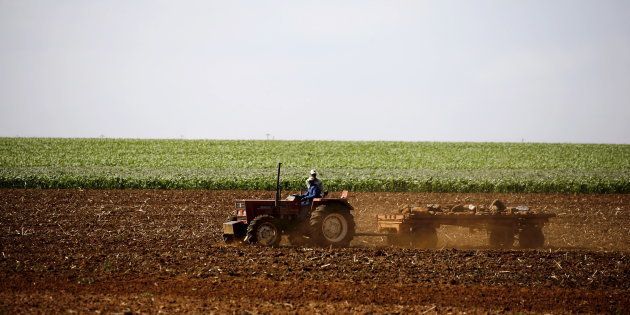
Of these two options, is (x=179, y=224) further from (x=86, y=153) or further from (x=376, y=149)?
(x=376, y=149)

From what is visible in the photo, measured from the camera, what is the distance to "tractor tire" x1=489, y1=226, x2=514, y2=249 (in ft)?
59.4

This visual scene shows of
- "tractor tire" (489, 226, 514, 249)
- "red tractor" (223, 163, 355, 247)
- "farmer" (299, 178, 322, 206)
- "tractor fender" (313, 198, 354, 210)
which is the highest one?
"farmer" (299, 178, 322, 206)

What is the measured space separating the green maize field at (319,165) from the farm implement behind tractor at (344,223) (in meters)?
14.8

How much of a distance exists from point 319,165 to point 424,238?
2544 centimetres

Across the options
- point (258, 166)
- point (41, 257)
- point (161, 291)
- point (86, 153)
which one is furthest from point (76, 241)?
point (86, 153)

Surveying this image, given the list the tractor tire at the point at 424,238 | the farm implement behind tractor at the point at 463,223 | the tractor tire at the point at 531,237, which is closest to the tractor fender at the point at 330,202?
the farm implement behind tractor at the point at 463,223

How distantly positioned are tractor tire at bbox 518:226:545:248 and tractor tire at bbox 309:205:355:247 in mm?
4370

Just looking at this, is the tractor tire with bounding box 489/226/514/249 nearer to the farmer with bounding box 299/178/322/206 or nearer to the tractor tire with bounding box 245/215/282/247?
the farmer with bounding box 299/178/322/206

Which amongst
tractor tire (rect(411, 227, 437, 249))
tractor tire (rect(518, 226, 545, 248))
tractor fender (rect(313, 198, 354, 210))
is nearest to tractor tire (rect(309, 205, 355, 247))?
tractor fender (rect(313, 198, 354, 210))

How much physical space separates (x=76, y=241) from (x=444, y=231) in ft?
34.0

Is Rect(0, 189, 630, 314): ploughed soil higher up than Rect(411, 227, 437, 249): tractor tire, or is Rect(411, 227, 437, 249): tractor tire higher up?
Rect(411, 227, 437, 249): tractor tire

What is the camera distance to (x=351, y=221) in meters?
17.2

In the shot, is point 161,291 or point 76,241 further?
point 76,241

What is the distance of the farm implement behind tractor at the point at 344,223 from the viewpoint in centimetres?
1681
